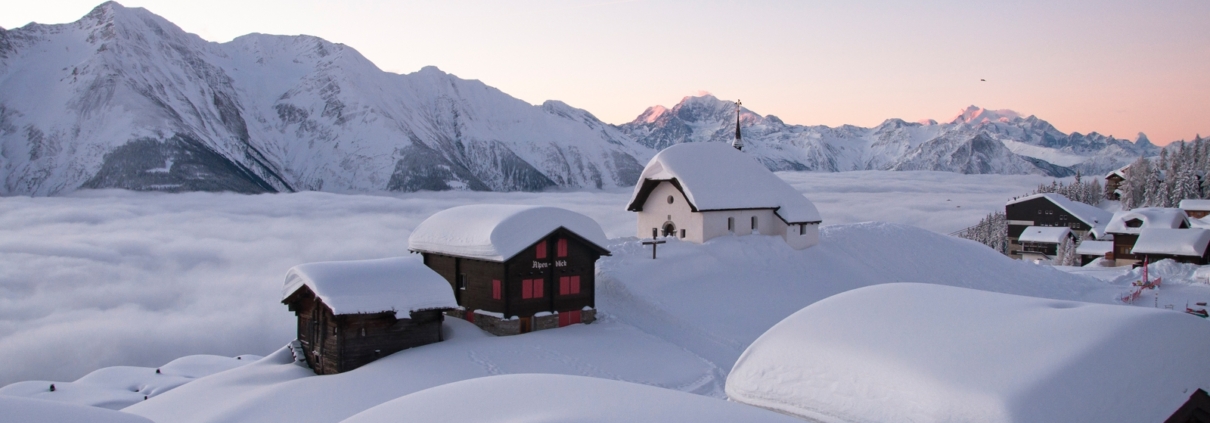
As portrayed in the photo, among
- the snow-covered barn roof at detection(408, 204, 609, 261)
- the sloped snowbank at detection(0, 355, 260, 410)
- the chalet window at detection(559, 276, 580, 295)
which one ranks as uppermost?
the snow-covered barn roof at detection(408, 204, 609, 261)

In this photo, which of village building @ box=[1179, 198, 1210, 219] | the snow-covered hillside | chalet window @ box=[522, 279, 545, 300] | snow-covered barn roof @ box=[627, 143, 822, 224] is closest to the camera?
chalet window @ box=[522, 279, 545, 300]

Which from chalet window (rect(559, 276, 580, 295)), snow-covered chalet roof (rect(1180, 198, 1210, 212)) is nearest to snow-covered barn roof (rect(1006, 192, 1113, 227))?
snow-covered chalet roof (rect(1180, 198, 1210, 212))

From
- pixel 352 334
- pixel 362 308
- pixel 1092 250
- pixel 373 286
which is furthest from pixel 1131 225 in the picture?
pixel 352 334

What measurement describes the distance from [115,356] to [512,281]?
4755 cm

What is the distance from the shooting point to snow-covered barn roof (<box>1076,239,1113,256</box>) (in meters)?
64.2

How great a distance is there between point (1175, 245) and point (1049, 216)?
29576 mm

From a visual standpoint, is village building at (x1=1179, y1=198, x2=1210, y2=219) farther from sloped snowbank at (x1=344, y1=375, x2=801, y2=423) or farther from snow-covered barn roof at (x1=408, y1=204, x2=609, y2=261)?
sloped snowbank at (x1=344, y1=375, x2=801, y2=423)

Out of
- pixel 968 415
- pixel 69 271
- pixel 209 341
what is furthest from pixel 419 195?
pixel 968 415

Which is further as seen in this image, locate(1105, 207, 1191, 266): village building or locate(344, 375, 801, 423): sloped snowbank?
locate(1105, 207, 1191, 266): village building

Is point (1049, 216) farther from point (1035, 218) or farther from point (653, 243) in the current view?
point (653, 243)

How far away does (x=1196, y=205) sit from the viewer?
74.9 metres

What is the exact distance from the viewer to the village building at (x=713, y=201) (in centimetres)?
3669

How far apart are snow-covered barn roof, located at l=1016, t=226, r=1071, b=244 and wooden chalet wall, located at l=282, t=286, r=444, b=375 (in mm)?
72041

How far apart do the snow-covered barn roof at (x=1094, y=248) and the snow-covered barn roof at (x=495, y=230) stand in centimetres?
5722
